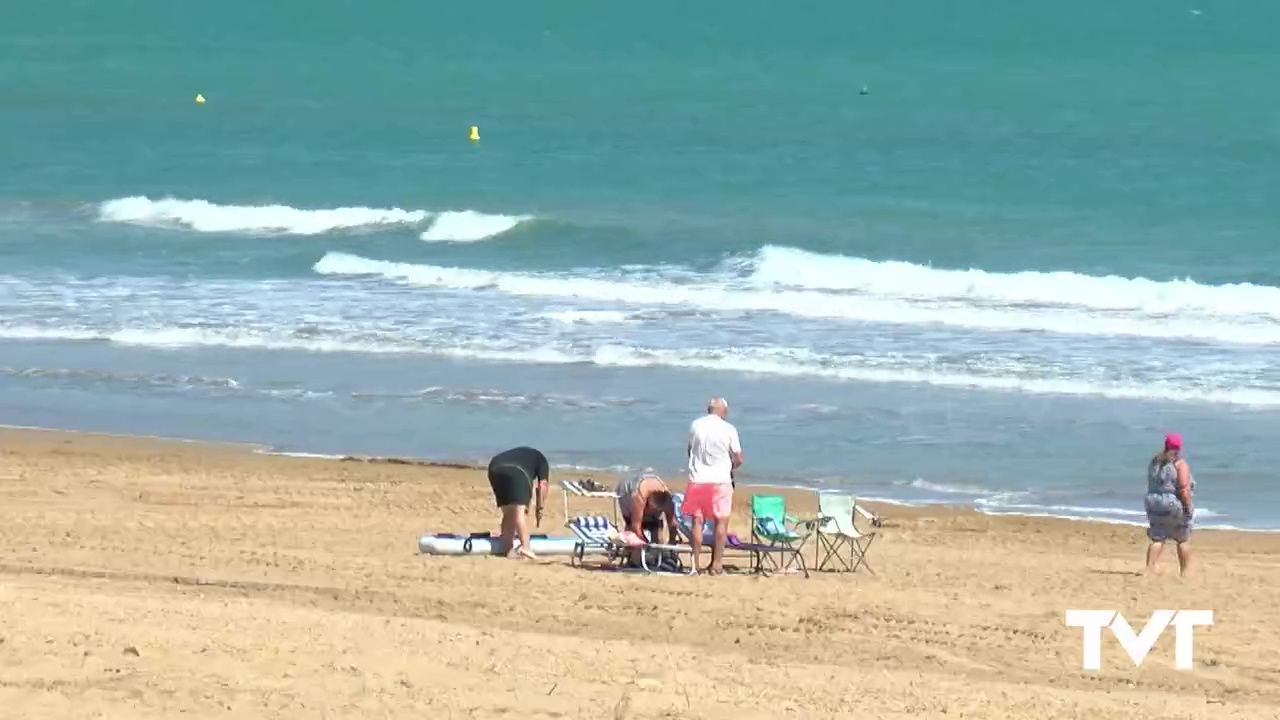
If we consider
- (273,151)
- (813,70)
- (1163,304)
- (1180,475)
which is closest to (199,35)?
(813,70)

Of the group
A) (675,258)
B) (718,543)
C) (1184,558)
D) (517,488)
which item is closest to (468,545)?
(517,488)

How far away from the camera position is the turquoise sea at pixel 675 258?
1841cm

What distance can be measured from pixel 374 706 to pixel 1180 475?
635 cm

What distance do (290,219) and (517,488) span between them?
69.6 feet

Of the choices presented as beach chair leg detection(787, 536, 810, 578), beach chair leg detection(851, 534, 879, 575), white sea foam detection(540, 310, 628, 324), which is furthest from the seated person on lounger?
white sea foam detection(540, 310, 628, 324)

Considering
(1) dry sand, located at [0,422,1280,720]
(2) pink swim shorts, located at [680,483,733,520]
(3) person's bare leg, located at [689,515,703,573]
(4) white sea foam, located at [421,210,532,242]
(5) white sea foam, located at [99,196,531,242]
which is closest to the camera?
(1) dry sand, located at [0,422,1280,720]

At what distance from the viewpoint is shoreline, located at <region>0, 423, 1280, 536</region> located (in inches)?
598

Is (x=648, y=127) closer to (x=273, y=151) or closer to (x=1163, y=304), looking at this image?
(x=273, y=151)

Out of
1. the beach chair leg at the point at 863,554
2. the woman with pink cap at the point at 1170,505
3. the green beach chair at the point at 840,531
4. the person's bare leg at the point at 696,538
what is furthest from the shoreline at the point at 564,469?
the person's bare leg at the point at 696,538

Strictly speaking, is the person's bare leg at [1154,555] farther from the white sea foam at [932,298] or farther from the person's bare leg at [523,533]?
the white sea foam at [932,298]

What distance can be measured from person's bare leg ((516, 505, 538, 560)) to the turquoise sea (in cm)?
354

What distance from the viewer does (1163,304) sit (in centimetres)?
2561

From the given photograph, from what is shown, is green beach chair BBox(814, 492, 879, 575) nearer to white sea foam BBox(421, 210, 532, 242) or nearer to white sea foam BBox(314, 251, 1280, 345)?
white sea foam BBox(314, 251, 1280, 345)

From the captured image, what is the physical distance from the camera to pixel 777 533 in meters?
13.0
